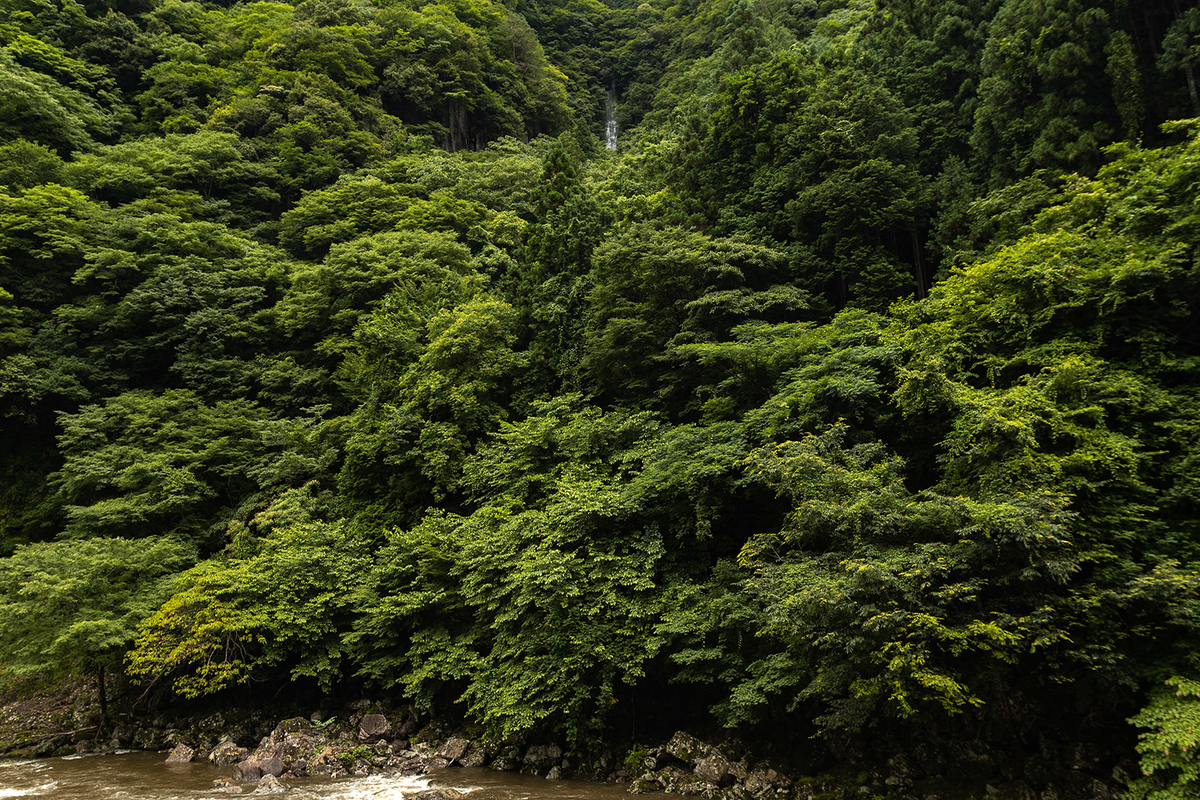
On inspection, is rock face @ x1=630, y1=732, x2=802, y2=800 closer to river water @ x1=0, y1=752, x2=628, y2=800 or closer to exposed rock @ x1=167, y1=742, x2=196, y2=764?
river water @ x1=0, y1=752, x2=628, y2=800

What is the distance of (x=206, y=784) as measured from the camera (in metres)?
12.3

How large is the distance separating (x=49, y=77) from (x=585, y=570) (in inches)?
1606

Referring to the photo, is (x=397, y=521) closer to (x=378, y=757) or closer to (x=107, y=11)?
(x=378, y=757)

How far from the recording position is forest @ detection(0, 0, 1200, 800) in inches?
352

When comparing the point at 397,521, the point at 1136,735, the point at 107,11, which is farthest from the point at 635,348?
the point at 107,11

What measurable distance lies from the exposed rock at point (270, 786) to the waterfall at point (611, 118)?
53.2 m

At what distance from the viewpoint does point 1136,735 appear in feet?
28.6

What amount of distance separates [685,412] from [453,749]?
9.61 m

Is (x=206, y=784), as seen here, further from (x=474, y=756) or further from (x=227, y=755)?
(x=474, y=756)

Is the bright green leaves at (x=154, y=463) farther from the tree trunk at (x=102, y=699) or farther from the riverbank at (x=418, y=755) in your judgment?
the riverbank at (x=418, y=755)

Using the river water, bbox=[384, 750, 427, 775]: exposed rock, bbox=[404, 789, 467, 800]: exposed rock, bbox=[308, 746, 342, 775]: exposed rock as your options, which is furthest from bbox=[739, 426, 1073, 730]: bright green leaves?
bbox=[308, 746, 342, 775]: exposed rock

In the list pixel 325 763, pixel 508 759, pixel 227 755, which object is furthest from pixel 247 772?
pixel 508 759

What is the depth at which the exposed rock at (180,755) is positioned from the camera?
46.0 feet

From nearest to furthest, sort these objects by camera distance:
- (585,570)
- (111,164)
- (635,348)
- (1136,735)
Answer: (1136,735)
(585,570)
(635,348)
(111,164)
